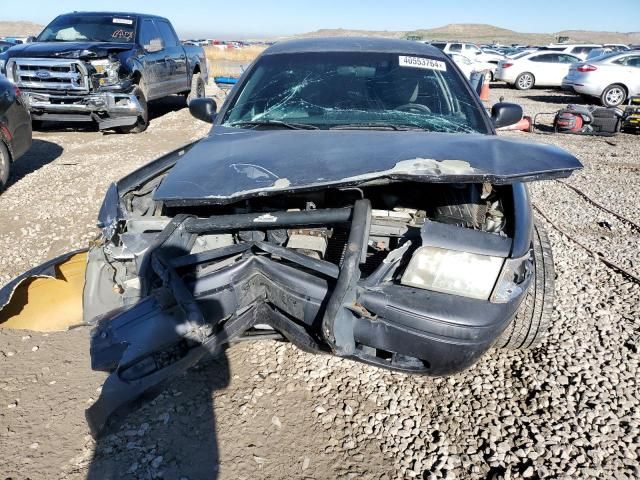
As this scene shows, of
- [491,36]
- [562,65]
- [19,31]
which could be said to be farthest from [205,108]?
[19,31]

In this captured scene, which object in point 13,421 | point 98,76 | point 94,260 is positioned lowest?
point 13,421

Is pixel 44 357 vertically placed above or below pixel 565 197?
below

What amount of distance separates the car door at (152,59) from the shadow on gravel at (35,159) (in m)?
2.07

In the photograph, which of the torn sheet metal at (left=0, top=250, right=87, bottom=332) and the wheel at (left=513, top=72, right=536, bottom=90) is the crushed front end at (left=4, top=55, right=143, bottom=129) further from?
the wheel at (left=513, top=72, right=536, bottom=90)

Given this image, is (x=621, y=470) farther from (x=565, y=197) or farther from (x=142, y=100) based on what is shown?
(x=142, y=100)

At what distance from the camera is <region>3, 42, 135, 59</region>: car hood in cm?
754

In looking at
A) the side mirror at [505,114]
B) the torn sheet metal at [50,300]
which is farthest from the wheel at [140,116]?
the side mirror at [505,114]

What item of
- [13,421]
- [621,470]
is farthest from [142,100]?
[621,470]

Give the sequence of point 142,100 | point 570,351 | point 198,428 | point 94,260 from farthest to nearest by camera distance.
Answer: point 142,100 → point 570,351 → point 94,260 → point 198,428

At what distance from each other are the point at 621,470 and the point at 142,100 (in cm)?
857

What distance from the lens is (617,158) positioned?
767 cm

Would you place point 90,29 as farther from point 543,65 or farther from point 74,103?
point 543,65

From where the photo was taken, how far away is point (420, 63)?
332 cm

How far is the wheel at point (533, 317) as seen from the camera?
2.60 meters
